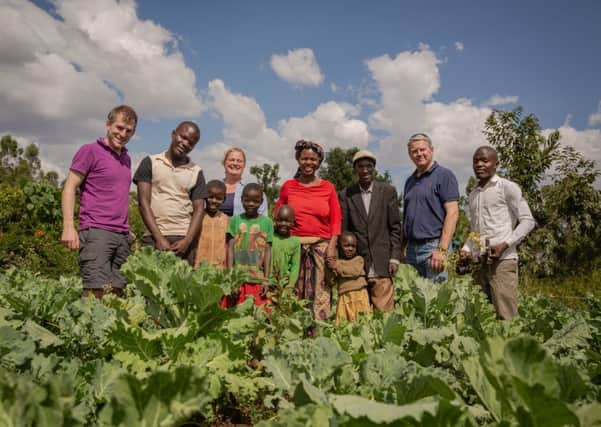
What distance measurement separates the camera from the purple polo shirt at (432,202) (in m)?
4.06

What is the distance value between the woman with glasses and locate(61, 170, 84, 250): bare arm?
1357 mm

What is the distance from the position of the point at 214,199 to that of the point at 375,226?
1.59m

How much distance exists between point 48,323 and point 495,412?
9.04 ft

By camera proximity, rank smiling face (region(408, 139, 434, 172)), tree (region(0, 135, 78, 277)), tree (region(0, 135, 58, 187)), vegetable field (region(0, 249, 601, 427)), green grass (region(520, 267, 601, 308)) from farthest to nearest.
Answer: tree (region(0, 135, 58, 187)), green grass (region(520, 267, 601, 308)), tree (region(0, 135, 78, 277)), smiling face (region(408, 139, 434, 172)), vegetable field (region(0, 249, 601, 427))

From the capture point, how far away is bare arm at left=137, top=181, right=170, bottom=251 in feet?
11.3

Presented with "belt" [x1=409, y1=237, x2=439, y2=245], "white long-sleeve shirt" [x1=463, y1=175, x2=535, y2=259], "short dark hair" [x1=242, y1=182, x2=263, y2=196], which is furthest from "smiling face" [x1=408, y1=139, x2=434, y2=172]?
"short dark hair" [x1=242, y1=182, x2=263, y2=196]

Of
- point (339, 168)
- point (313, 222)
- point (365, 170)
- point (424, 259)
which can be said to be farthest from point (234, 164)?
point (339, 168)

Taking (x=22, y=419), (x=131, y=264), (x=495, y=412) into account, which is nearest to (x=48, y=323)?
(x=131, y=264)

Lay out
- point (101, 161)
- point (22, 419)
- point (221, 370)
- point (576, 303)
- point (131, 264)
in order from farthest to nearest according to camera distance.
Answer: point (576, 303) → point (101, 161) → point (131, 264) → point (221, 370) → point (22, 419)

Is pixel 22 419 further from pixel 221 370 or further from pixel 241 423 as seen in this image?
pixel 241 423

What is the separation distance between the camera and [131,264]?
2.35m

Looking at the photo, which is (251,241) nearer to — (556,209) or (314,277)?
(314,277)

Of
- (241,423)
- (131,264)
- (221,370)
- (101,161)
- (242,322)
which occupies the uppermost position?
(101,161)

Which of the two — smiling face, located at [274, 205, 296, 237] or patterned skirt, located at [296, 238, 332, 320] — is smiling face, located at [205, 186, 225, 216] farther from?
patterned skirt, located at [296, 238, 332, 320]
